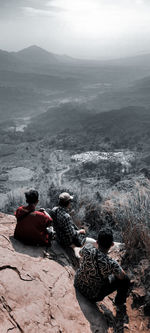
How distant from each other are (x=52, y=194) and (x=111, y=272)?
25.9 feet

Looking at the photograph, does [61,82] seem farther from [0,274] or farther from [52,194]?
[0,274]

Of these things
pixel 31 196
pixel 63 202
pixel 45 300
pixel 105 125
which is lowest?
pixel 105 125

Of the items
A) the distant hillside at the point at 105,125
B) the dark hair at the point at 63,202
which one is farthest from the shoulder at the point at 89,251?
the distant hillside at the point at 105,125

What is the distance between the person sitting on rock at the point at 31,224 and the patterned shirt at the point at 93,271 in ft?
2.07

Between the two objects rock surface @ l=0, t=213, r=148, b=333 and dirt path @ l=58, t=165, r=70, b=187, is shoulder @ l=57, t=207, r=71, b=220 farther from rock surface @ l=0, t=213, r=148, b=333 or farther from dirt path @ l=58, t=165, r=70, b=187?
dirt path @ l=58, t=165, r=70, b=187

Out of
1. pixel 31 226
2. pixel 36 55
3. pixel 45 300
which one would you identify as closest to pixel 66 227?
pixel 31 226

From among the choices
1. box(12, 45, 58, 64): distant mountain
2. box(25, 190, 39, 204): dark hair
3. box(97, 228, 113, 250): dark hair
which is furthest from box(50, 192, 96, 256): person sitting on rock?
box(12, 45, 58, 64): distant mountain

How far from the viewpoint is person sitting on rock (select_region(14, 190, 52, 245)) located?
9.78ft

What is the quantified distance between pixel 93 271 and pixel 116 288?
1.16 feet

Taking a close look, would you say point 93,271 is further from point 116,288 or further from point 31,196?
point 31,196

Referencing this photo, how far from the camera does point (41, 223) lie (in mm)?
3027

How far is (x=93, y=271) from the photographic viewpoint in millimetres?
2527

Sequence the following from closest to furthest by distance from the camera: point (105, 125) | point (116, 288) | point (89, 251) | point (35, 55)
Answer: point (89, 251) → point (116, 288) → point (105, 125) → point (35, 55)

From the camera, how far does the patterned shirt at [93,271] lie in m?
2.46
